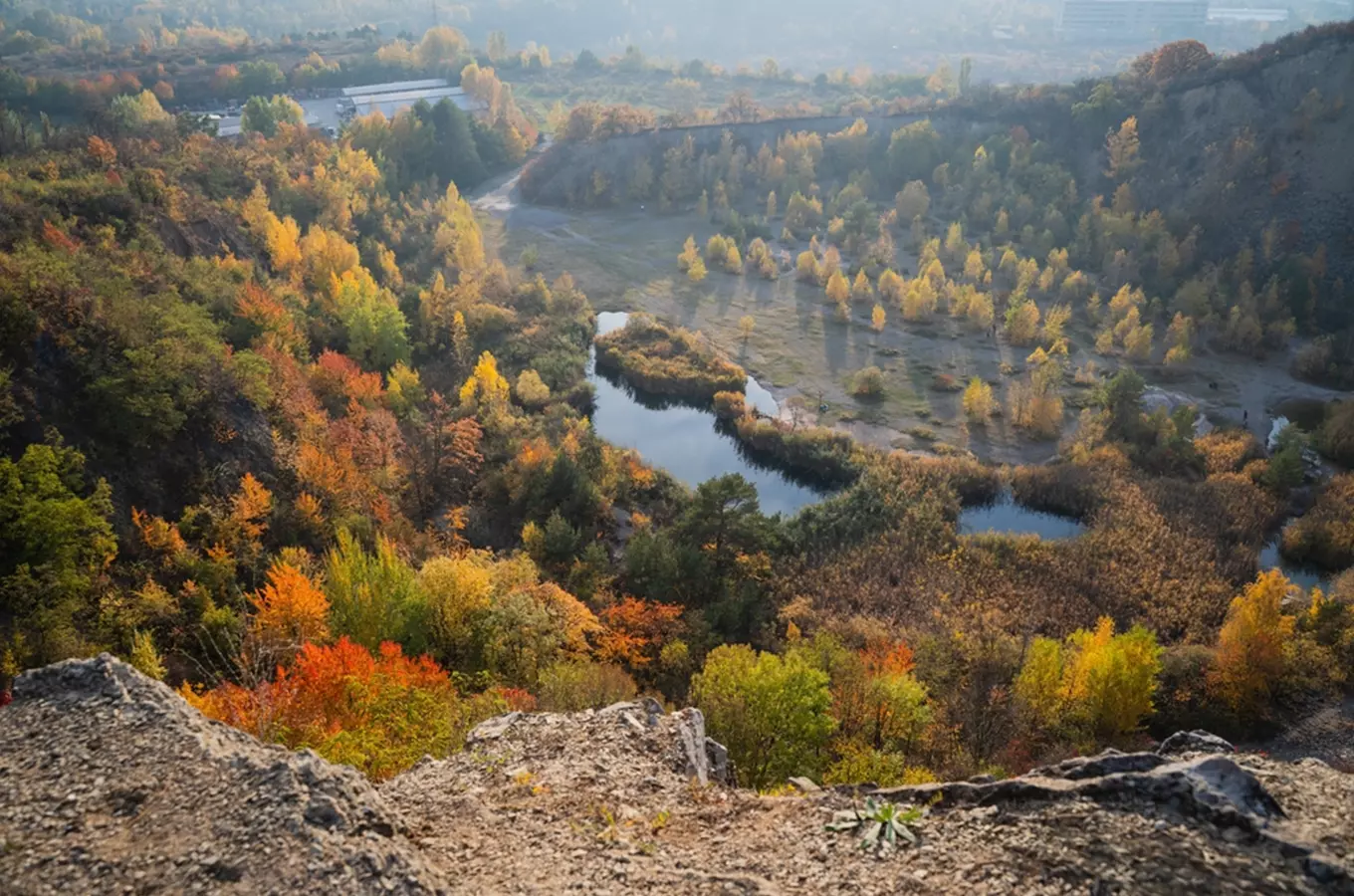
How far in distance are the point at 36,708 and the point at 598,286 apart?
3192 inches

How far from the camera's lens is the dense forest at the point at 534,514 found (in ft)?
106

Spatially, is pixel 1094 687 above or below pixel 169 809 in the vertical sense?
below

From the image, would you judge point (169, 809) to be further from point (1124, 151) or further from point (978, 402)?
point (1124, 151)

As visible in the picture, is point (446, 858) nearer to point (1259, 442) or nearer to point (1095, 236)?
point (1259, 442)

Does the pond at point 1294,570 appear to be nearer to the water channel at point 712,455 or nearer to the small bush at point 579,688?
the water channel at point 712,455

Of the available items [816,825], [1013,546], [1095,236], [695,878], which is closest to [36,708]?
[695,878]

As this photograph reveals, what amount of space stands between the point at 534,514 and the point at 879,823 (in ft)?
122

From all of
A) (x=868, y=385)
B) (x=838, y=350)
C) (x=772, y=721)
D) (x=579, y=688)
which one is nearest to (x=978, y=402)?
(x=868, y=385)

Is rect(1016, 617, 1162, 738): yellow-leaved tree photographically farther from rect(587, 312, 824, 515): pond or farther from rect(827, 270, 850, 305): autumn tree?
rect(827, 270, 850, 305): autumn tree

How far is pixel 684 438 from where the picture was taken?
71.0 metres

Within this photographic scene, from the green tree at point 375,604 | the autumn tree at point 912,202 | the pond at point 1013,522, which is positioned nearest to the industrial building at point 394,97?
the autumn tree at point 912,202

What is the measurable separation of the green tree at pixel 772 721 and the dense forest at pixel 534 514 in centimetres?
10

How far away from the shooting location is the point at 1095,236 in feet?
323

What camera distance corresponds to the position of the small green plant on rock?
17609mm
